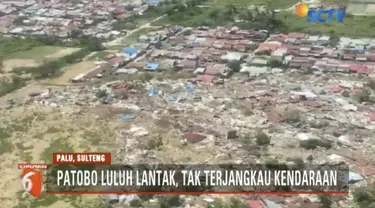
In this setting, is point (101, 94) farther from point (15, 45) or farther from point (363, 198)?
point (363, 198)

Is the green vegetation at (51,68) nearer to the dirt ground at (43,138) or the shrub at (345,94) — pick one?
the dirt ground at (43,138)

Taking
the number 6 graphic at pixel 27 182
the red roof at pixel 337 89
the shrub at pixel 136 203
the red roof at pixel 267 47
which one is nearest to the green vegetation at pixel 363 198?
the shrub at pixel 136 203

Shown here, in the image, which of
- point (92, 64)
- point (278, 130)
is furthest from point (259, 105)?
point (92, 64)

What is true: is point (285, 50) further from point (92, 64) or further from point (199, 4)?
point (199, 4)

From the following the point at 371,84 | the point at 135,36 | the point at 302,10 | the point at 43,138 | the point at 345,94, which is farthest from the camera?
the point at 302,10

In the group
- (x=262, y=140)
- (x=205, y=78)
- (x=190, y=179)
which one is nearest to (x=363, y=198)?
(x=262, y=140)

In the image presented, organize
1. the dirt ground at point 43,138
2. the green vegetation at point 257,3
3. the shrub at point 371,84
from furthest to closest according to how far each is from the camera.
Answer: the green vegetation at point 257,3 < the shrub at point 371,84 < the dirt ground at point 43,138

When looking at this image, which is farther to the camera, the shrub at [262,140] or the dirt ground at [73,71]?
the dirt ground at [73,71]

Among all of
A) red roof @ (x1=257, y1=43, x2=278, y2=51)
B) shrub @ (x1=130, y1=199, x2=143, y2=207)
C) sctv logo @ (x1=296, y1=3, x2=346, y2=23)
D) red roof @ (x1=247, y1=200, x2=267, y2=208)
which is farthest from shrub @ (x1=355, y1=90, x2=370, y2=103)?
sctv logo @ (x1=296, y1=3, x2=346, y2=23)
